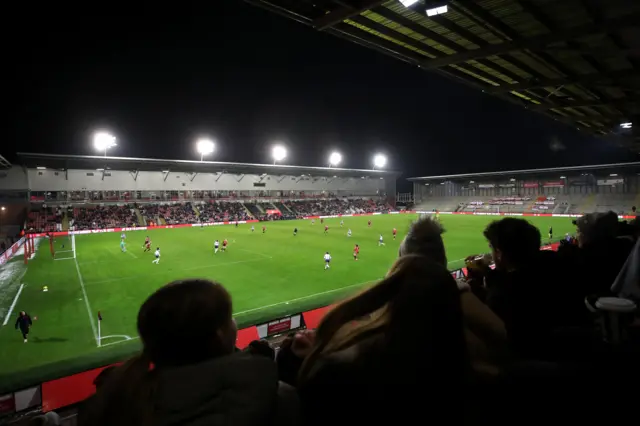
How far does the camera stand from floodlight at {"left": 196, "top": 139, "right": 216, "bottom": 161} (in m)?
69.8

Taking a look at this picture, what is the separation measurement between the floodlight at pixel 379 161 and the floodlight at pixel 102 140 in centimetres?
6586

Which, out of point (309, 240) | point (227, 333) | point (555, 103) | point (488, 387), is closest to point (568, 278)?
point (488, 387)

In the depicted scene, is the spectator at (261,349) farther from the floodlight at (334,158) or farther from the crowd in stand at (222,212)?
the floodlight at (334,158)

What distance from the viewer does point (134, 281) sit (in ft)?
70.1

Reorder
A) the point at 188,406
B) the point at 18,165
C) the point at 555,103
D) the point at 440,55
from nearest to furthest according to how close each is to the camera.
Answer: the point at 188,406 < the point at 440,55 < the point at 555,103 < the point at 18,165

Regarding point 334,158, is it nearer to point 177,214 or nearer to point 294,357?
point 177,214

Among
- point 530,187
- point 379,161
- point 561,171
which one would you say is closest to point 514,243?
point 561,171

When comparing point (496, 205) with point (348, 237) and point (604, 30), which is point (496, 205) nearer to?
point (348, 237)

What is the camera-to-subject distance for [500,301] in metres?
2.67

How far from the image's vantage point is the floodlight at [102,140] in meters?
56.8

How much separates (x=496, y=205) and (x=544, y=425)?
9415 centimetres

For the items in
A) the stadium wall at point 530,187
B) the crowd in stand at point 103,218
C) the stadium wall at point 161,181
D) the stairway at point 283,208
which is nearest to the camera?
the crowd in stand at point 103,218

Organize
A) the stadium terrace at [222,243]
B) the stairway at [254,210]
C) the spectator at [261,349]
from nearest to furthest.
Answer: the spectator at [261,349], the stadium terrace at [222,243], the stairway at [254,210]

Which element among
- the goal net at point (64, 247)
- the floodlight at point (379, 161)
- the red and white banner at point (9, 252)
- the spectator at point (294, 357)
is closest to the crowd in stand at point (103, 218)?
the goal net at point (64, 247)
